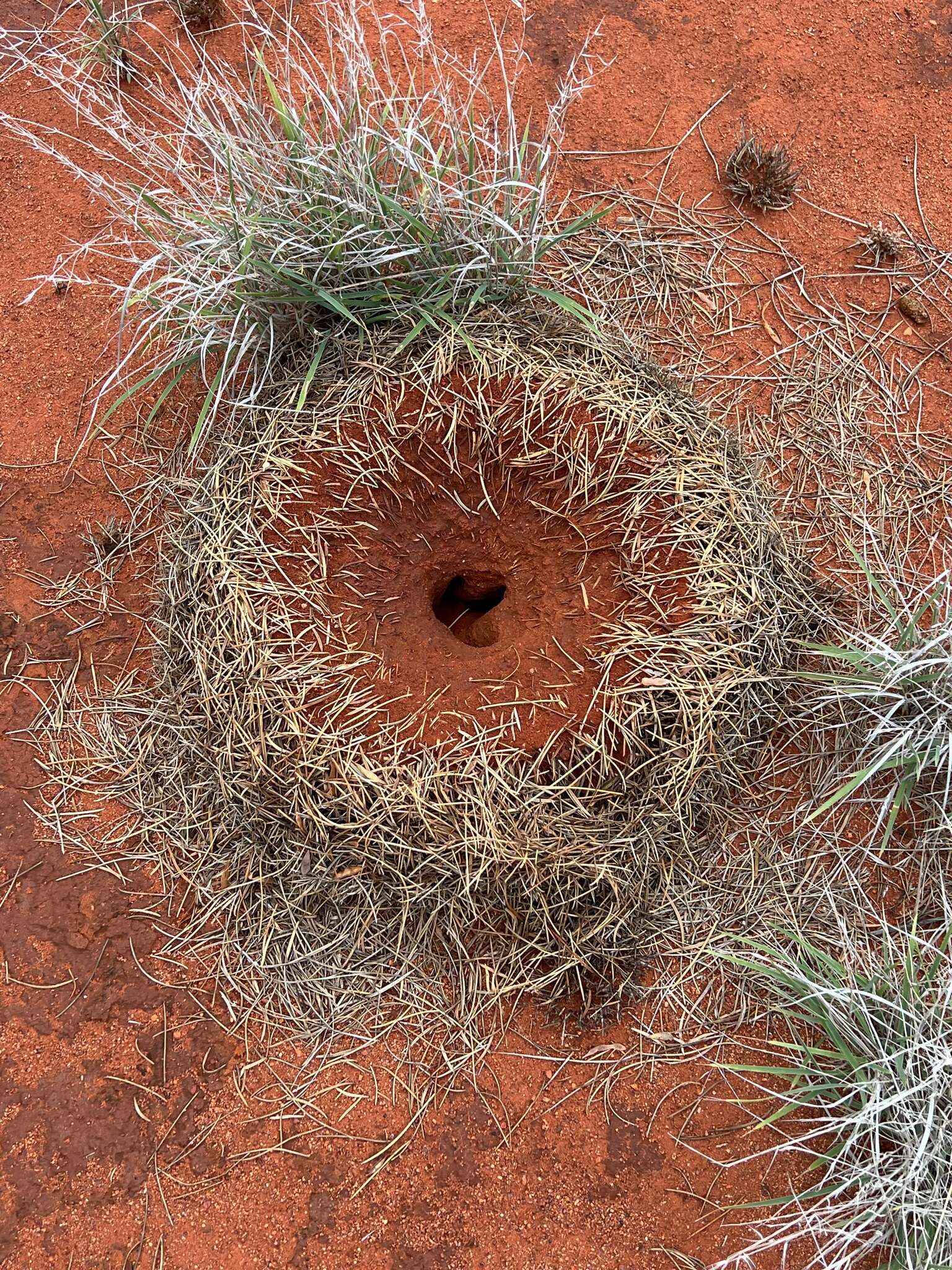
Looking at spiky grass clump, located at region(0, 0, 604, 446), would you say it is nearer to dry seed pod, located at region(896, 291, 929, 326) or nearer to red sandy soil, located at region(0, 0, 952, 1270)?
red sandy soil, located at region(0, 0, 952, 1270)

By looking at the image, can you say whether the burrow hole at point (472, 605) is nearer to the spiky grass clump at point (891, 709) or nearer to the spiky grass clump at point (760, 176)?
the spiky grass clump at point (891, 709)

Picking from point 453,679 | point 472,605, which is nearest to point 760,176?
point 472,605

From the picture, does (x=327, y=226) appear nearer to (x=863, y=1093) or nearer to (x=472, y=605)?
(x=472, y=605)

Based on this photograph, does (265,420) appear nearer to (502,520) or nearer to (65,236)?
(502,520)

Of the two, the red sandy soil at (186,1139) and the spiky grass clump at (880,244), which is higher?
the spiky grass clump at (880,244)

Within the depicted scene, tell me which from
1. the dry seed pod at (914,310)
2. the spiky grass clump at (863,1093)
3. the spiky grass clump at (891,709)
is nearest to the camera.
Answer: the spiky grass clump at (863,1093)

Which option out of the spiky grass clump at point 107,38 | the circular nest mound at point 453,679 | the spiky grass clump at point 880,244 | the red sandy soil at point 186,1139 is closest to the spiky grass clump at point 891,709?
the circular nest mound at point 453,679

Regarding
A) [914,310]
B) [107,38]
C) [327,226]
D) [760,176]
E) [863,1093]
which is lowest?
[863,1093]

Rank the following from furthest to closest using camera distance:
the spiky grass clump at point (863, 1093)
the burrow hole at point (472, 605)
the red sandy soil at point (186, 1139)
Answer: the burrow hole at point (472, 605) < the red sandy soil at point (186, 1139) < the spiky grass clump at point (863, 1093)

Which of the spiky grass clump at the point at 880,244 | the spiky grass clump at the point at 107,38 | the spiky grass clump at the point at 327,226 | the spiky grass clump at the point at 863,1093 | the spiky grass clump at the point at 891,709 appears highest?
the spiky grass clump at the point at 107,38
